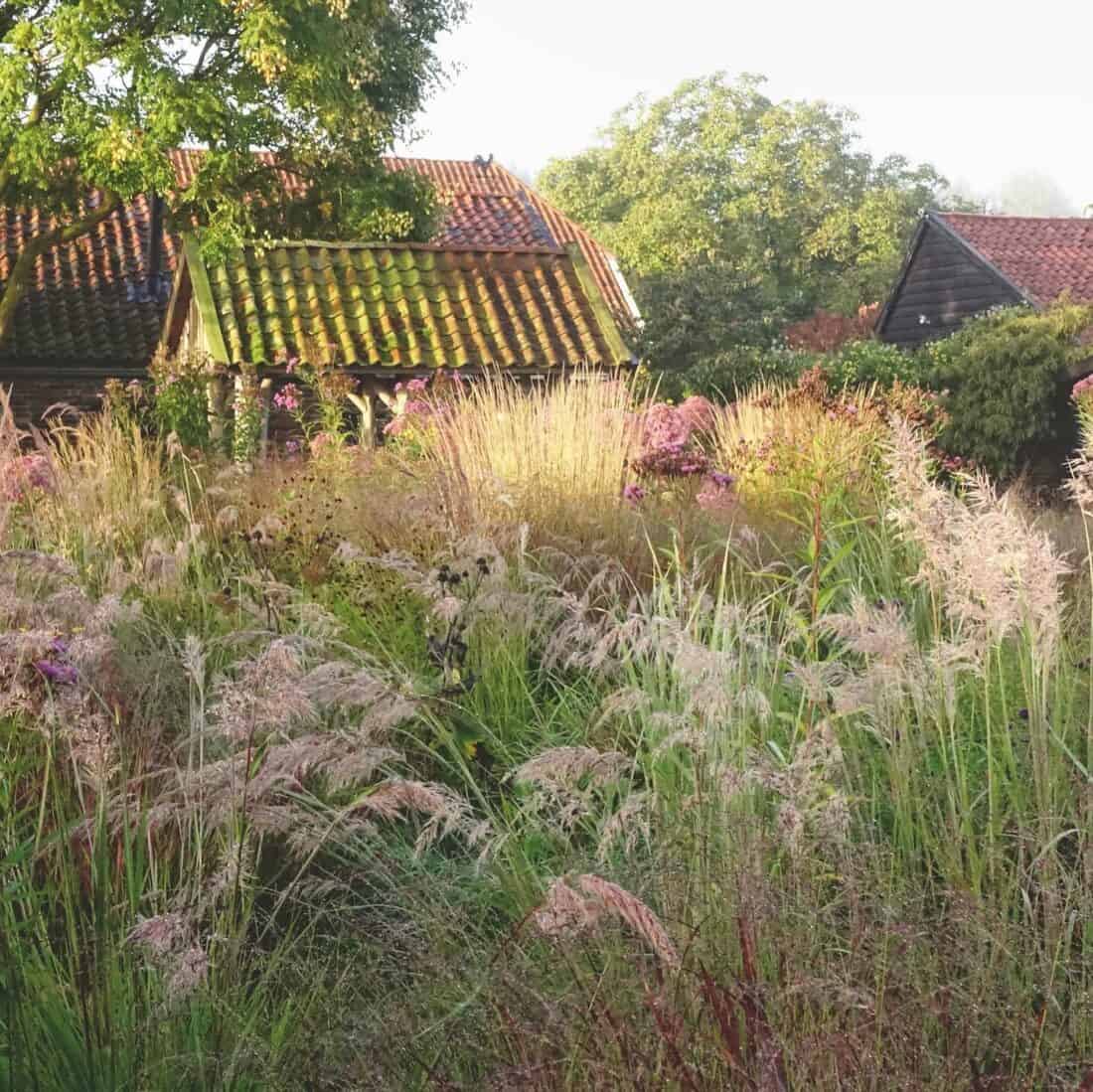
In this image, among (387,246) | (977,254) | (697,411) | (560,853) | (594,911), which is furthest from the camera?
(977,254)

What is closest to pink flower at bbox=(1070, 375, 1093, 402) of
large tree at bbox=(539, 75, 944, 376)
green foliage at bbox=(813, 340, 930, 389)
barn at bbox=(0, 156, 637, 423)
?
barn at bbox=(0, 156, 637, 423)

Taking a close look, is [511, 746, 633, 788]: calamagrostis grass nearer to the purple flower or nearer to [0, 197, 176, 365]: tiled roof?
the purple flower

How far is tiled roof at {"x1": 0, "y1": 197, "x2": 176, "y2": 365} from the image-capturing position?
2441 centimetres

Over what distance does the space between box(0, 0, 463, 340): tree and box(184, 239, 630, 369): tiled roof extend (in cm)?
308

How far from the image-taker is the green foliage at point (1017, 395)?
2003cm

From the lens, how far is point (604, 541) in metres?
6.30

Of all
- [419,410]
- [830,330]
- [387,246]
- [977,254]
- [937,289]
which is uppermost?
[977,254]

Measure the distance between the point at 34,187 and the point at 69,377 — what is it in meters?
4.29

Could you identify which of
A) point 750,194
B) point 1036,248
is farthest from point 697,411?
point 750,194

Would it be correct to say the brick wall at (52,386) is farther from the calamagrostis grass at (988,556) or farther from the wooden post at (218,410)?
the calamagrostis grass at (988,556)

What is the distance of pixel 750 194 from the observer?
47750 mm

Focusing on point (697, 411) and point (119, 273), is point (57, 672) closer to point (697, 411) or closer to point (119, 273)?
point (697, 411)

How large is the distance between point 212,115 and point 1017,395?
11.1 m

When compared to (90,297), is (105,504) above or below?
below
